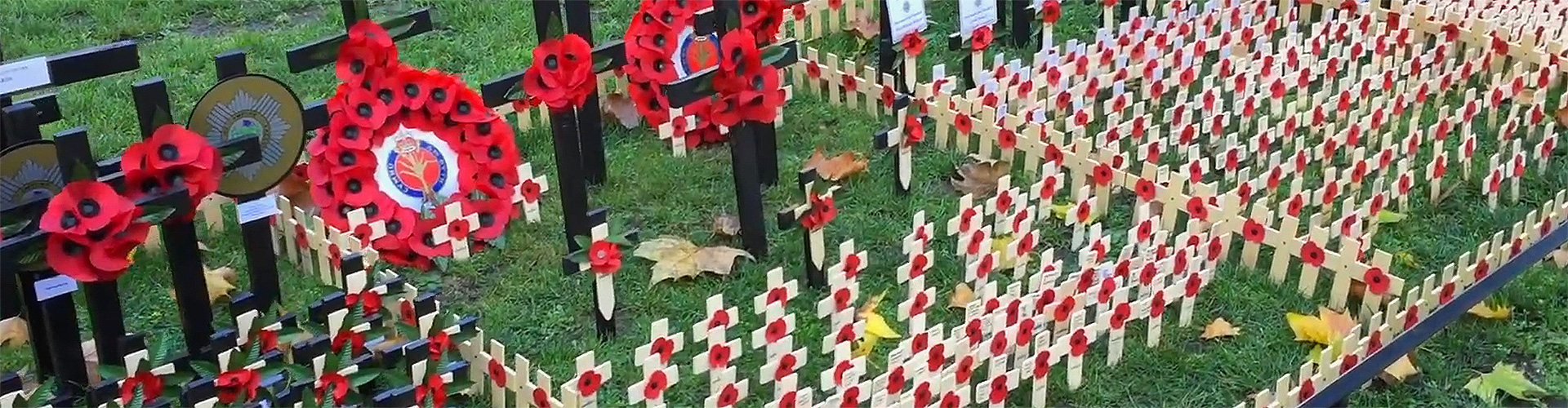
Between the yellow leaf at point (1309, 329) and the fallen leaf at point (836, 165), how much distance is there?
1303 mm

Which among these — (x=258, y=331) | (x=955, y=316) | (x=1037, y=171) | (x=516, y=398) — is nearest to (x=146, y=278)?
(x=258, y=331)

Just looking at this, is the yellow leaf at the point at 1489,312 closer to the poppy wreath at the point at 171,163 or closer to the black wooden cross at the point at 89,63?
the poppy wreath at the point at 171,163

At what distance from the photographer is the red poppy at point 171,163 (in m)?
2.62

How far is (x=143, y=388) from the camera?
2.73m

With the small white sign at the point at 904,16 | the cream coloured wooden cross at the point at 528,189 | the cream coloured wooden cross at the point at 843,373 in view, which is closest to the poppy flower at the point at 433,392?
the cream coloured wooden cross at the point at 843,373

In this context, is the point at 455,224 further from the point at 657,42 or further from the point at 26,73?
the point at 26,73

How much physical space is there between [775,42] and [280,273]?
1.34 metres

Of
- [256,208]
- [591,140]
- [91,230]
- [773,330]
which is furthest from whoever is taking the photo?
[591,140]

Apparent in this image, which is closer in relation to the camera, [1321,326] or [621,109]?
[1321,326]

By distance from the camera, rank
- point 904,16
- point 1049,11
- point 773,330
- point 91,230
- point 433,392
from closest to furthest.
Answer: point 91,230 → point 433,392 → point 773,330 → point 904,16 → point 1049,11

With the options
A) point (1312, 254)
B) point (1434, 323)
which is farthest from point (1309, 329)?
point (1434, 323)

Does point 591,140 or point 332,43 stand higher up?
point 332,43

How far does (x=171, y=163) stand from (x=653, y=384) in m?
0.96

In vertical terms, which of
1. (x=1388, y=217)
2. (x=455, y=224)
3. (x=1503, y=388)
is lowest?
(x=1503, y=388)
